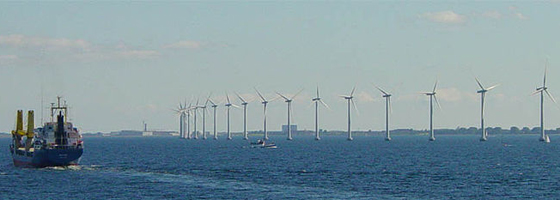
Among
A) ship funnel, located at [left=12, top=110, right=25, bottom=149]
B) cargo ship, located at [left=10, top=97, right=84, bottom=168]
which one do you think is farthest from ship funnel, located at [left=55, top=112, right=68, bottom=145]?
ship funnel, located at [left=12, top=110, right=25, bottom=149]

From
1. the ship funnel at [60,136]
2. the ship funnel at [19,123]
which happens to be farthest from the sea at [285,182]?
the ship funnel at [19,123]

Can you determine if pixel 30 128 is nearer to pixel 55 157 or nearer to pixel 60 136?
pixel 60 136

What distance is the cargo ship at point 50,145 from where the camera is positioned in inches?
5974

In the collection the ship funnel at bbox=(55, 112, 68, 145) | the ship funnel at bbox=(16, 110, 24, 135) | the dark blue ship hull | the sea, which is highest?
the ship funnel at bbox=(16, 110, 24, 135)

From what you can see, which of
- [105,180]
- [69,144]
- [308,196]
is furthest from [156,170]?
[308,196]

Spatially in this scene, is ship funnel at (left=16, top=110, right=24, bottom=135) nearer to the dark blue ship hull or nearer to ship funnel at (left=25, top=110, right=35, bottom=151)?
ship funnel at (left=25, top=110, right=35, bottom=151)

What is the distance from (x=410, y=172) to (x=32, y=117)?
74.9 meters

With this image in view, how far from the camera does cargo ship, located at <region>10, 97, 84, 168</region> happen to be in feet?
498

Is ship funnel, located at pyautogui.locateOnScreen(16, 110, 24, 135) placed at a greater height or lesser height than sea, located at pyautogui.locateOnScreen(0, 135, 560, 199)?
greater

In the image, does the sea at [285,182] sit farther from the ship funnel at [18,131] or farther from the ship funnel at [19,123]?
the ship funnel at [19,123]

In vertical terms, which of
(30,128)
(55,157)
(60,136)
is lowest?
(55,157)

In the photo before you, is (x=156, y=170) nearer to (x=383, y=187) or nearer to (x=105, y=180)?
(x=105, y=180)

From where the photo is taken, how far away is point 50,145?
506 ft

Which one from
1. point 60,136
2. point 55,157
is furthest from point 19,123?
point 55,157
